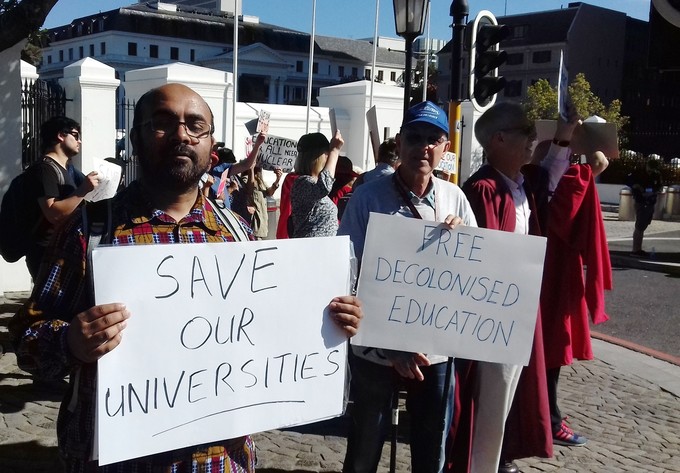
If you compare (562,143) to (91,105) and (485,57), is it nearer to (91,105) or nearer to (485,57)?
(485,57)

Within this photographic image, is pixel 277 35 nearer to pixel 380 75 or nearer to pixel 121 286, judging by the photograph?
pixel 380 75

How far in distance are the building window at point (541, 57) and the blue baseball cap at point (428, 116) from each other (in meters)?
71.3

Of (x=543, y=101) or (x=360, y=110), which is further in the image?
(x=543, y=101)

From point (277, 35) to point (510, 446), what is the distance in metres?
97.0

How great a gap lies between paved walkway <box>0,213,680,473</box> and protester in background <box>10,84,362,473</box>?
2344mm

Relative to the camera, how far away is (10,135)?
881 cm

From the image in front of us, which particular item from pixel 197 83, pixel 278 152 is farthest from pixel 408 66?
pixel 197 83

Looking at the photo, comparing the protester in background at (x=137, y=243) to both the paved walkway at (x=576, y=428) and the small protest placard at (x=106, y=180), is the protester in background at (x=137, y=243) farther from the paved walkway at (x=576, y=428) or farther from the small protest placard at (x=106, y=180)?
the small protest placard at (x=106, y=180)

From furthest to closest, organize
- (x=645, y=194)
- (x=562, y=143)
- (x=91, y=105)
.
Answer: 1. (x=645, y=194)
2. (x=91, y=105)
3. (x=562, y=143)

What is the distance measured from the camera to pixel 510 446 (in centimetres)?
406

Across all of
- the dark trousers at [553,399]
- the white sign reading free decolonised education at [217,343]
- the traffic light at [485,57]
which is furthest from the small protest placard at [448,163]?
the white sign reading free decolonised education at [217,343]

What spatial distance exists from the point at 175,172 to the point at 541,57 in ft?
240

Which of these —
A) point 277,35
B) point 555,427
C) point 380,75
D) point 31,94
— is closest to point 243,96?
point 277,35

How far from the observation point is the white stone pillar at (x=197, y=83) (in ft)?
46.1
